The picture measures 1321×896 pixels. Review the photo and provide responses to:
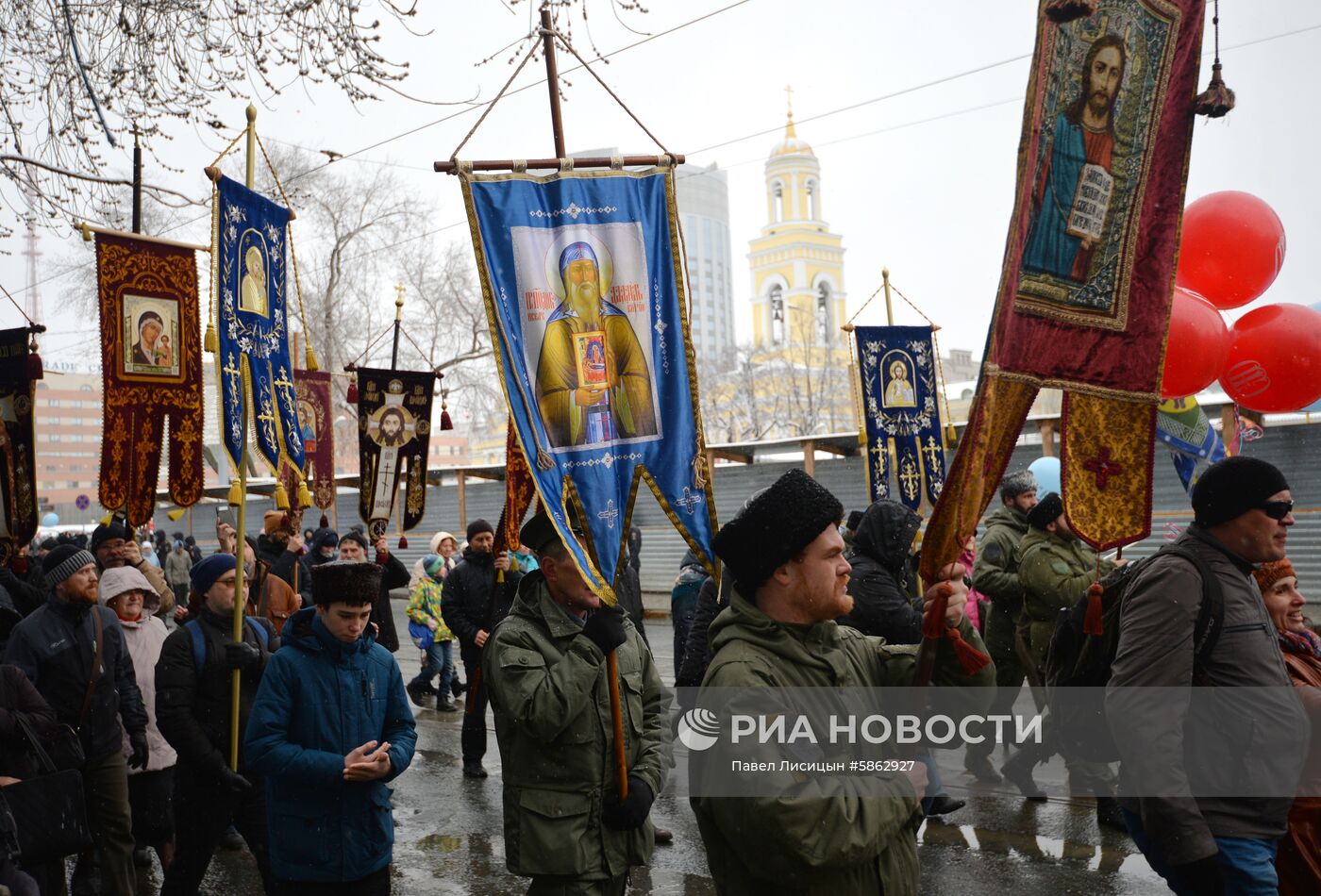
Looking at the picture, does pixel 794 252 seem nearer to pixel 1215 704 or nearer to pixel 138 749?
pixel 138 749

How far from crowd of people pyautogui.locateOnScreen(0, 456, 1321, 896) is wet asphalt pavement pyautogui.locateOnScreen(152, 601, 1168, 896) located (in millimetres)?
266

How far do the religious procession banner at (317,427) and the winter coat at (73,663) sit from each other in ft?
22.2

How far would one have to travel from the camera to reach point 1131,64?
3.32m

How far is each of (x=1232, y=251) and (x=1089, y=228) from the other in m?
4.02

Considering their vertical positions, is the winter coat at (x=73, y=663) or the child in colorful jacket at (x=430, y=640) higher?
the winter coat at (x=73, y=663)

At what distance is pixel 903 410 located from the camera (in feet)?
36.4

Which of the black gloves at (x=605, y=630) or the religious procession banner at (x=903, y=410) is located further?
the religious procession banner at (x=903, y=410)

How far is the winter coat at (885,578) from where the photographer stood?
18.1ft

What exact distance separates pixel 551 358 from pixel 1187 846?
259 centimetres

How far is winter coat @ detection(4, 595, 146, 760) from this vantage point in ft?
17.6

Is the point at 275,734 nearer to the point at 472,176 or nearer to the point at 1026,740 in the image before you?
the point at 472,176

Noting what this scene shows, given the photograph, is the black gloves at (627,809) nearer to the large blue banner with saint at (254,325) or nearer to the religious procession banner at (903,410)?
the large blue banner with saint at (254,325)

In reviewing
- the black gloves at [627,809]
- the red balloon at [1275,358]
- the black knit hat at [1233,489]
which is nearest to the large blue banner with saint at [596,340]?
the black gloves at [627,809]

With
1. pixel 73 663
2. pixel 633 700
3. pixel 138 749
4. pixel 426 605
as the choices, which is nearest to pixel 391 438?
pixel 426 605
